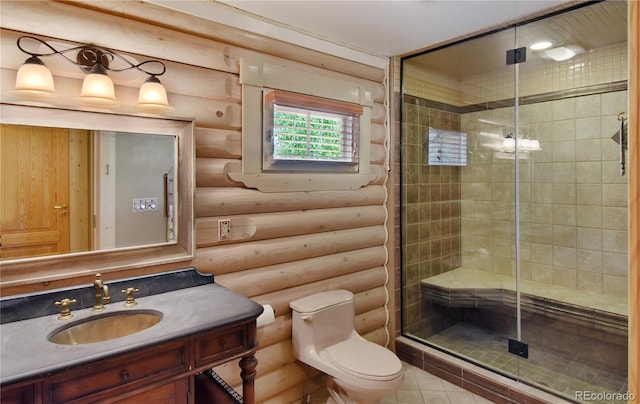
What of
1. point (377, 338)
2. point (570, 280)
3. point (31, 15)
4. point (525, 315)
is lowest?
point (377, 338)

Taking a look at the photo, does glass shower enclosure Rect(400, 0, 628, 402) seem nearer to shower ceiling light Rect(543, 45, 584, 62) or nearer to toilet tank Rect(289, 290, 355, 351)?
shower ceiling light Rect(543, 45, 584, 62)

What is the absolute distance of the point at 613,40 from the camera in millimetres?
2680

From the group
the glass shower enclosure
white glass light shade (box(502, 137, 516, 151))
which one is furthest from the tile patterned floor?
white glass light shade (box(502, 137, 516, 151))

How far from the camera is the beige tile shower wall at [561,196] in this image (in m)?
2.91

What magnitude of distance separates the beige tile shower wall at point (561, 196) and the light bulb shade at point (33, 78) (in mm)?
3243

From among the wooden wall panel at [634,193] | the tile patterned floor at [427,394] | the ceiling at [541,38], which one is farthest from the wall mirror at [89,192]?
the ceiling at [541,38]

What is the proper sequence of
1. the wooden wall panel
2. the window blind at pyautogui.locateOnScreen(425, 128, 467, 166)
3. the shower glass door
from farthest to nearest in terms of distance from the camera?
the window blind at pyautogui.locateOnScreen(425, 128, 467, 166), the shower glass door, the wooden wall panel

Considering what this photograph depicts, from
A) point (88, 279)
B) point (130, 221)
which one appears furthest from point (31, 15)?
point (88, 279)

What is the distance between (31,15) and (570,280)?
4082 mm

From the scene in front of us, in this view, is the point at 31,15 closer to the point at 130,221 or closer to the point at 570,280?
the point at 130,221

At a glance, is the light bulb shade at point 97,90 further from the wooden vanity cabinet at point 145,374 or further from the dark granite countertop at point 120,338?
the wooden vanity cabinet at point 145,374

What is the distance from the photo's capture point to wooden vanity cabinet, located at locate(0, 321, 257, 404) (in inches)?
44.9

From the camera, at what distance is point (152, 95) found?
1767 millimetres

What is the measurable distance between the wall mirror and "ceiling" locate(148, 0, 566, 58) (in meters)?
0.75
